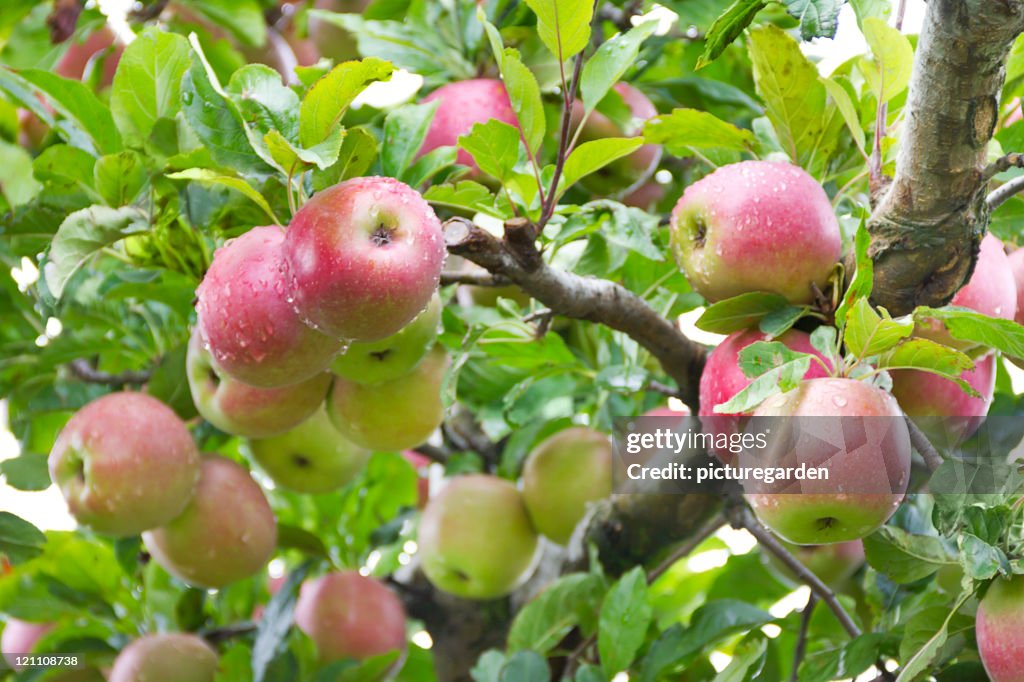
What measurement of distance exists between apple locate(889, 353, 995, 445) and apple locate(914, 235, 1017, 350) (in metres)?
0.04

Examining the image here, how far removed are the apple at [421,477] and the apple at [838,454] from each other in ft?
3.67

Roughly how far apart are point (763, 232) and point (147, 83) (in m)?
0.57

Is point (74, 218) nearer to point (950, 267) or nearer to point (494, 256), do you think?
point (494, 256)

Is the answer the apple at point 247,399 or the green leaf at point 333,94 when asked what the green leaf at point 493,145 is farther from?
the apple at point 247,399

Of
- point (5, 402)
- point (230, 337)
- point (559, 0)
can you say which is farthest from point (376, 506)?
point (559, 0)

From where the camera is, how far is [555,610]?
4.18 feet

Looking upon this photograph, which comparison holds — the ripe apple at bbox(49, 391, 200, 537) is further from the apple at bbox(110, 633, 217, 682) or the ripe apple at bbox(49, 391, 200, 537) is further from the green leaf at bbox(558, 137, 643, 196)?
the green leaf at bbox(558, 137, 643, 196)

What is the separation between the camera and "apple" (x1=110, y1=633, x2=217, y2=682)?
4.32 ft

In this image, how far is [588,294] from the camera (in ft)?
3.06

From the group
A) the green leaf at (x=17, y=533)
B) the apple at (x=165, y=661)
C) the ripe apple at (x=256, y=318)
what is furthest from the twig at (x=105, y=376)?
the ripe apple at (x=256, y=318)

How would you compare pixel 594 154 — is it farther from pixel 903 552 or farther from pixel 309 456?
pixel 309 456

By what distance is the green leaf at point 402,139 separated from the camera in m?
0.92

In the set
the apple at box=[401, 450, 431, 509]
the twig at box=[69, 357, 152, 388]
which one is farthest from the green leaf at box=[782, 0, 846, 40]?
the apple at box=[401, 450, 431, 509]

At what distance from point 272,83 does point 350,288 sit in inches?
8.2
